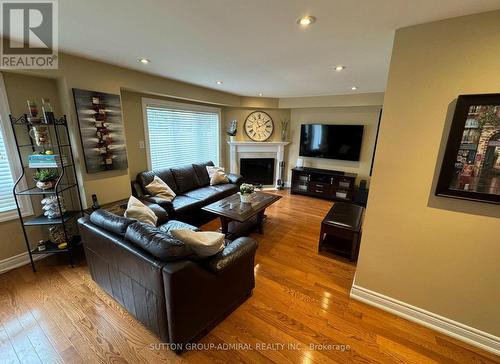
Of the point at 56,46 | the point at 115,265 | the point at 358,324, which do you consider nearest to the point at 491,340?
the point at 358,324

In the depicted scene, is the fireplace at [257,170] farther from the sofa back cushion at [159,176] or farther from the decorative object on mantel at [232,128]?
the sofa back cushion at [159,176]

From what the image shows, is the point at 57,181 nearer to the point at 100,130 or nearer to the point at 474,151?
the point at 100,130

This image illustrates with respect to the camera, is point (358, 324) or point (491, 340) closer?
point (491, 340)

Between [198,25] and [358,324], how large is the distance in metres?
2.77

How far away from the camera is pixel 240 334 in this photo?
1.68 meters

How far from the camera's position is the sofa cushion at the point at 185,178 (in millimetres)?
3777

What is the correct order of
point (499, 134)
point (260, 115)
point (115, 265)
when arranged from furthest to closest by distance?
point (260, 115) → point (115, 265) → point (499, 134)

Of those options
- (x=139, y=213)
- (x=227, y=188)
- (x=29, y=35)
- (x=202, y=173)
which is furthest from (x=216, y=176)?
(x=29, y=35)

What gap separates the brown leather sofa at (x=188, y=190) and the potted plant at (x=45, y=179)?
1005 millimetres

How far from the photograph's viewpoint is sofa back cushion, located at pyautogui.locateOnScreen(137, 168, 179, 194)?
Answer: 10.9ft

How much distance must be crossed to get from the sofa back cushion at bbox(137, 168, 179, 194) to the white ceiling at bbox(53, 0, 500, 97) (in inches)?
61.3

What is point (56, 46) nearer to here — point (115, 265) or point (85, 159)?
point (85, 159)

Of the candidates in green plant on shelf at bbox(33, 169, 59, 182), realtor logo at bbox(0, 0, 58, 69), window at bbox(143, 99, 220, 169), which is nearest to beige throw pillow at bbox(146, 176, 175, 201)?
window at bbox(143, 99, 220, 169)

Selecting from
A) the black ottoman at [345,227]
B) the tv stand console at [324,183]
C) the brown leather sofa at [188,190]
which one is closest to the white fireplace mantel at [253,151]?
the tv stand console at [324,183]
